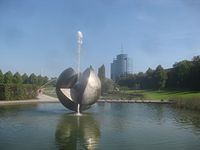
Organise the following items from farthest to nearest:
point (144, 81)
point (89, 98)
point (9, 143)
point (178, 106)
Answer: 1. point (144, 81)
2. point (178, 106)
3. point (89, 98)
4. point (9, 143)

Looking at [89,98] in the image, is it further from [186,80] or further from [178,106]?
[186,80]

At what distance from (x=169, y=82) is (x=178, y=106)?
5053 centimetres

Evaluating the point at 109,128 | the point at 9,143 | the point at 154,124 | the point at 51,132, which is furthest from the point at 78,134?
the point at 154,124

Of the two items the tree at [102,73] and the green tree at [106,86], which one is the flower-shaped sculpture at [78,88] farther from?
the tree at [102,73]

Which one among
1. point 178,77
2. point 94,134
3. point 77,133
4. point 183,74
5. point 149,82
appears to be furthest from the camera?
point 149,82

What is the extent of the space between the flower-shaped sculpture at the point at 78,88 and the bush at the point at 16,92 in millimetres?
18248

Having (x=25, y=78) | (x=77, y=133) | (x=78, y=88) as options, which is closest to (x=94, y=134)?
(x=77, y=133)

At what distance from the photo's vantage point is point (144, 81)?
108375mm

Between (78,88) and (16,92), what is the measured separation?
21.8 m

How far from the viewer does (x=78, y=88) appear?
2947cm

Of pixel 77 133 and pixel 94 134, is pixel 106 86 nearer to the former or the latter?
pixel 77 133

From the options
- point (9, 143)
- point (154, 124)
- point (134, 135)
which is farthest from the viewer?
point (154, 124)

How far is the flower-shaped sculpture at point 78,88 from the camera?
29.4 m

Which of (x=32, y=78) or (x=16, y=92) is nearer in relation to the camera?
(x=16, y=92)
